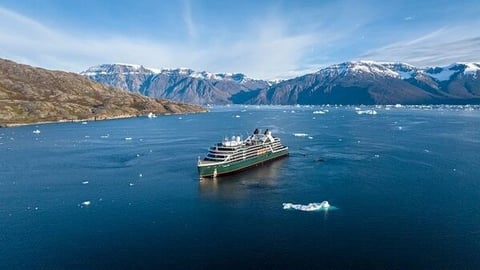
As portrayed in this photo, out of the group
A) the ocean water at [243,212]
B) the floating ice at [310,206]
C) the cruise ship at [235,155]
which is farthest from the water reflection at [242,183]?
the floating ice at [310,206]

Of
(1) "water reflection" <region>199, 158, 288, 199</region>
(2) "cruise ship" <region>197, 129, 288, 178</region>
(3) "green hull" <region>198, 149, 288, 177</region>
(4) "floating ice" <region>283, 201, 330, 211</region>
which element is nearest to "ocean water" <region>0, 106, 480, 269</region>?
(1) "water reflection" <region>199, 158, 288, 199</region>

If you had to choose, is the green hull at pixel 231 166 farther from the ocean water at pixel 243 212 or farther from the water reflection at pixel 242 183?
the ocean water at pixel 243 212

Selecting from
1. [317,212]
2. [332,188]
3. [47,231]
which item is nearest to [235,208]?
[317,212]

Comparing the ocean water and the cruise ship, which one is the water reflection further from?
the cruise ship

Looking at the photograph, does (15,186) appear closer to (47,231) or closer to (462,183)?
(47,231)

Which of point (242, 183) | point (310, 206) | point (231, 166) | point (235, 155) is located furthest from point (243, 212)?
point (235, 155)
